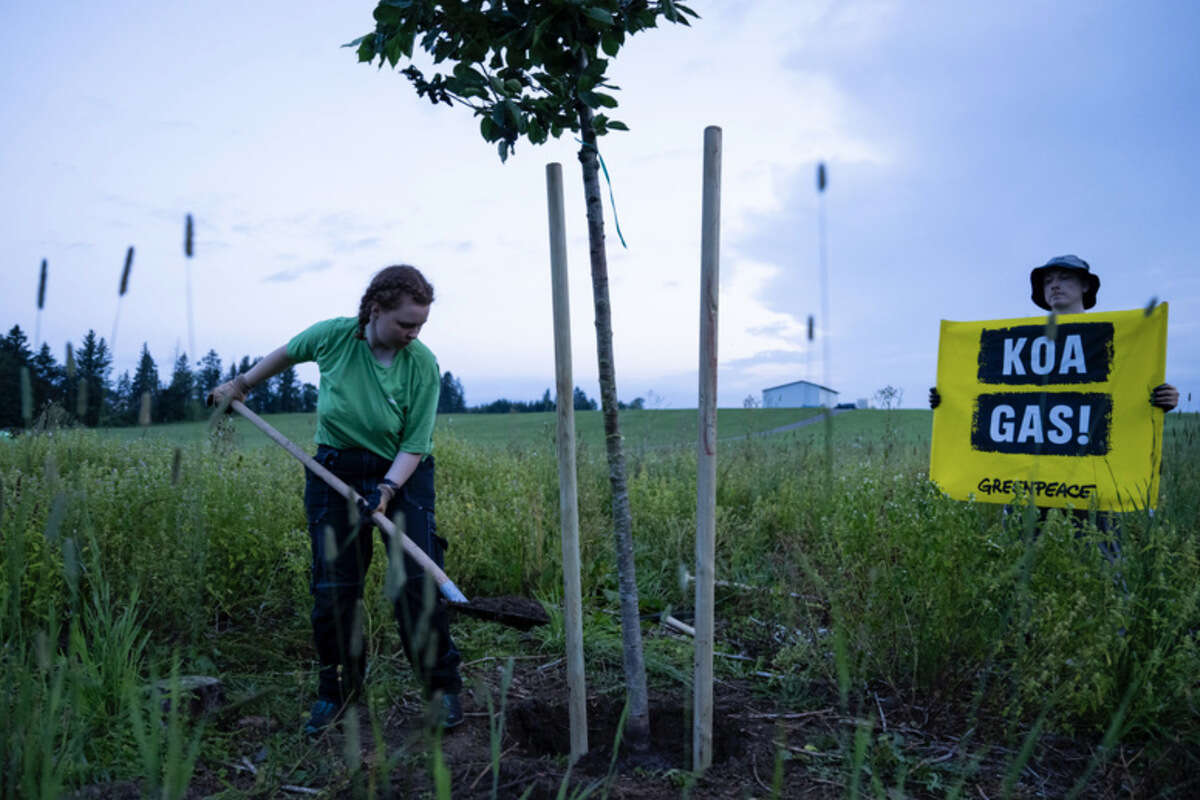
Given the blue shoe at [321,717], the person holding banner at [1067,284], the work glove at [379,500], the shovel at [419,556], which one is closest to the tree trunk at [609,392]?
the shovel at [419,556]

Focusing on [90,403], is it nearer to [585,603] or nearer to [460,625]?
[460,625]

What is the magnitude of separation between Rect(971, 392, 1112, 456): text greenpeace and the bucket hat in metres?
0.59

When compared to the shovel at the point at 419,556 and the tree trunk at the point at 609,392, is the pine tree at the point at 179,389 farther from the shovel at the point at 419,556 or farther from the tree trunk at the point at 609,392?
→ the tree trunk at the point at 609,392

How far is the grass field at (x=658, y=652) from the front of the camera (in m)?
2.46

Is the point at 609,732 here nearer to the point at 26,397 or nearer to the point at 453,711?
the point at 453,711

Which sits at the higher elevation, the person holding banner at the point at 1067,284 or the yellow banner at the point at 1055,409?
the person holding banner at the point at 1067,284

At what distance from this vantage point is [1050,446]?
4.26m

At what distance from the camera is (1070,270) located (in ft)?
13.9

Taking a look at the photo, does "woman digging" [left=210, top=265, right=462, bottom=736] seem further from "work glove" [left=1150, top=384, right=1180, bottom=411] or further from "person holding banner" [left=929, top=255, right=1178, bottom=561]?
"work glove" [left=1150, top=384, right=1180, bottom=411]

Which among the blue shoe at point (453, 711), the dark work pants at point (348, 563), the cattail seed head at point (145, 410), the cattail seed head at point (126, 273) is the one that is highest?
the cattail seed head at point (126, 273)

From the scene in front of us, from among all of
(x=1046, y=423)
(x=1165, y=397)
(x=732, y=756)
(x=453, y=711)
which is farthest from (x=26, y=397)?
(x=1165, y=397)

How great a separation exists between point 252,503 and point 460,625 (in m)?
1.44

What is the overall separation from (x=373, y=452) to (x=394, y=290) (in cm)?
69

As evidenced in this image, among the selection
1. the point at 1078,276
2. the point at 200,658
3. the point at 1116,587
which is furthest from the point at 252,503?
the point at 1078,276
